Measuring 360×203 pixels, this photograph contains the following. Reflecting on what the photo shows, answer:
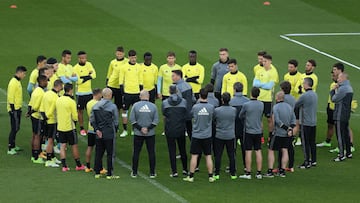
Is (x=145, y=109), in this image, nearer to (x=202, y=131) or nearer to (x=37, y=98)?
(x=202, y=131)

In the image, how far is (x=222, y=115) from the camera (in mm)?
23891

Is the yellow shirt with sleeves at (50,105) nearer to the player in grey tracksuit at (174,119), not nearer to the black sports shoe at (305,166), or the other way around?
the player in grey tracksuit at (174,119)

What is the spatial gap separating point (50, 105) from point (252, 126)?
199 inches

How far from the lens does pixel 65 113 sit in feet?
79.8

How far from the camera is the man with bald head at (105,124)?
2369cm

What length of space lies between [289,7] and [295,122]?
24.3m

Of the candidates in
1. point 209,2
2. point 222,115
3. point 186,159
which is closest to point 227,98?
point 222,115

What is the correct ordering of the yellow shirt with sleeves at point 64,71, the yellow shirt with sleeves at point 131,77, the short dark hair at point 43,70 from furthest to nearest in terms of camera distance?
1. the yellow shirt with sleeves at point 131,77
2. the yellow shirt with sleeves at point 64,71
3. the short dark hair at point 43,70

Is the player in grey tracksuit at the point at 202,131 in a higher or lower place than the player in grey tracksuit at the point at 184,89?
lower

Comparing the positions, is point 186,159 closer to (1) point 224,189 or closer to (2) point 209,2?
(1) point 224,189

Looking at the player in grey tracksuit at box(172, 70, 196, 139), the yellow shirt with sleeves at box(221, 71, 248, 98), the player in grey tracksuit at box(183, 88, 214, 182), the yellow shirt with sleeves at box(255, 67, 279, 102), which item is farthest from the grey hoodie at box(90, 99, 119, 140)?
the yellow shirt with sleeves at box(255, 67, 279, 102)

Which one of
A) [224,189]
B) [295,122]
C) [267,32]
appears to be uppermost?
[267,32]

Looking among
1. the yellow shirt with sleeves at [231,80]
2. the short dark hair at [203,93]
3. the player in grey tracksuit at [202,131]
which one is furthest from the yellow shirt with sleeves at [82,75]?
the short dark hair at [203,93]

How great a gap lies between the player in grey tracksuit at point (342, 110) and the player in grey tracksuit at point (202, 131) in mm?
4425
